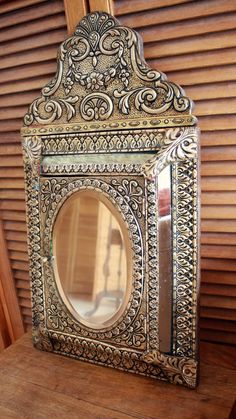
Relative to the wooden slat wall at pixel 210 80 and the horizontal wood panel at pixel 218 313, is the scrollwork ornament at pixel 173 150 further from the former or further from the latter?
the horizontal wood panel at pixel 218 313

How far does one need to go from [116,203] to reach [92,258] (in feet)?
0.47

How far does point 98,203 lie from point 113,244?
0.31ft

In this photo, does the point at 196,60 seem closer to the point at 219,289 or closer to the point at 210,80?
the point at 210,80

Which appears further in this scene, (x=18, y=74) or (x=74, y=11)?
(x=18, y=74)

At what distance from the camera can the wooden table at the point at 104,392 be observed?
66 cm

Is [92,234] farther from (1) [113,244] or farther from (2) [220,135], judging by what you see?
(2) [220,135]

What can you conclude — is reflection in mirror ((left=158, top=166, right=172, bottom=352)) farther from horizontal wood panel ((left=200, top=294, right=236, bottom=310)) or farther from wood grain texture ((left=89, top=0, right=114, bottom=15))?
wood grain texture ((left=89, top=0, right=114, bottom=15))

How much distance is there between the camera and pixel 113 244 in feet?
2.40

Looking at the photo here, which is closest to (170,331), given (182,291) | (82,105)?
(182,291)

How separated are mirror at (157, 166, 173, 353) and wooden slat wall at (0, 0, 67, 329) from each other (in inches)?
17.2

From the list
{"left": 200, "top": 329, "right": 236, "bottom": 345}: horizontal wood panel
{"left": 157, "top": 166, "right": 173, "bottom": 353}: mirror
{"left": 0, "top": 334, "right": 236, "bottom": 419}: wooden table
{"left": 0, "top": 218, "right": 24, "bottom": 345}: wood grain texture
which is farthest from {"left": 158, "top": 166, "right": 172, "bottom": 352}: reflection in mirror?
{"left": 0, "top": 218, "right": 24, "bottom": 345}: wood grain texture

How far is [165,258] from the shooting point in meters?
0.70

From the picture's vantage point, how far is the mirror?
674 mm

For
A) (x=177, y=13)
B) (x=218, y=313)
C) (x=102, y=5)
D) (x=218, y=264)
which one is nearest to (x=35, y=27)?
(x=102, y=5)
